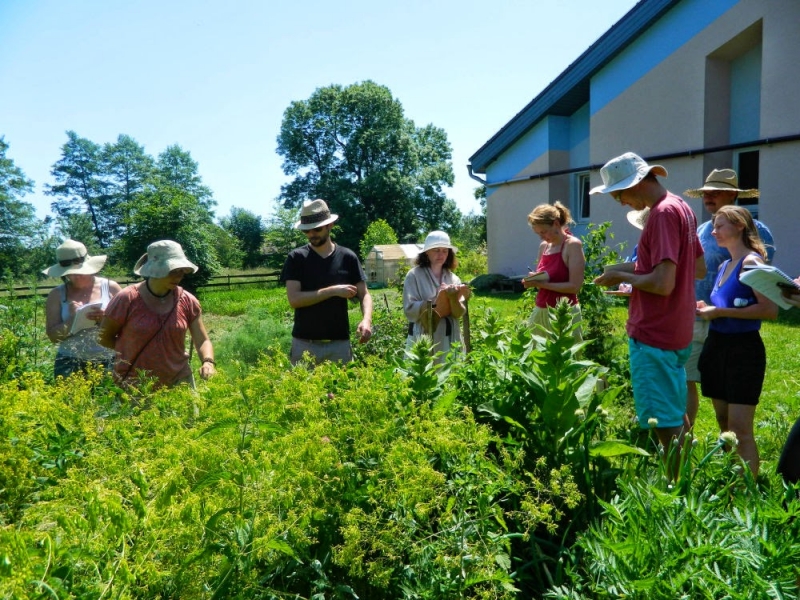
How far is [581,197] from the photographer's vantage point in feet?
51.5

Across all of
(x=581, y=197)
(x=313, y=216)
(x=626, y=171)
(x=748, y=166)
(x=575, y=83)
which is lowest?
(x=313, y=216)

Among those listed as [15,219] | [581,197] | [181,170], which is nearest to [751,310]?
[581,197]

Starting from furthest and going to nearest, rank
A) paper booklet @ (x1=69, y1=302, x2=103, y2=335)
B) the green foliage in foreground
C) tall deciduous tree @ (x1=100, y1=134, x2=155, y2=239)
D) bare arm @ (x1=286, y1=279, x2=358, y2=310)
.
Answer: tall deciduous tree @ (x1=100, y1=134, x2=155, y2=239), bare arm @ (x1=286, y1=279, x2=358, y2=310), paper booklet @ (x1=69, y1=302, x2=103, y2=335), the green foliage in foreground

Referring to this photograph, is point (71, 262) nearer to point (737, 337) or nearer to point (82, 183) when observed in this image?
point (737, 337)

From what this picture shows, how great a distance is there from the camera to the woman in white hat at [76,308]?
3764 mm

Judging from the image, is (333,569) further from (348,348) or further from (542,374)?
(348,348)

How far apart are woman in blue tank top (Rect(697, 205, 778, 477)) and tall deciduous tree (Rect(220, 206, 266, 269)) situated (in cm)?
4810

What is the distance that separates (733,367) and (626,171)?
1297 mm

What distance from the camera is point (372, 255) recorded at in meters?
26.9

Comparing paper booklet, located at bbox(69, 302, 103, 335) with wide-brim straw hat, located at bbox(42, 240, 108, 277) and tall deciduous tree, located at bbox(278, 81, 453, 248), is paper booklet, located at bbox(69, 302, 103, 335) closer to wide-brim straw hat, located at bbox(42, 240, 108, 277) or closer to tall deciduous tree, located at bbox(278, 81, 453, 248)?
wide-brim straw hat, located at bbox(42, 240, 108, 277)

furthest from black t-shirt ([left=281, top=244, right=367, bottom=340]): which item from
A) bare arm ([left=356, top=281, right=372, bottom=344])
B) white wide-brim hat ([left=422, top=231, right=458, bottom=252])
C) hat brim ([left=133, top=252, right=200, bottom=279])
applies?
hat brim ([left=133, top=252, right=200, bottom=279])

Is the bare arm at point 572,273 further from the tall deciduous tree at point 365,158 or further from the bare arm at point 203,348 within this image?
the tall deciduous tree at point 365,158

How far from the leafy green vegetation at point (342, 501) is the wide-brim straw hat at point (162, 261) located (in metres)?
1.33

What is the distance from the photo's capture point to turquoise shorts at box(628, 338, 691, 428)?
3131mm
